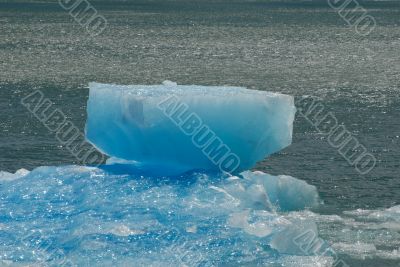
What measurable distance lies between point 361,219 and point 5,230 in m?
4.62

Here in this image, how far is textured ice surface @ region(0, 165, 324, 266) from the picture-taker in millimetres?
10719

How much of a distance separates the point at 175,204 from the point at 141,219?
0.77m

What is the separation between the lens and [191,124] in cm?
1369

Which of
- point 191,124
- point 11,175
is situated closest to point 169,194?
point 191,124

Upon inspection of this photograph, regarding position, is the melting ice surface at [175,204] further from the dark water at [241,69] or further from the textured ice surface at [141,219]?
the dark water at [241,69]

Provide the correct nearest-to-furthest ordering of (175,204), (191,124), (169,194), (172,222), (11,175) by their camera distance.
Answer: (172,222)
(175,204)
(169,194)
(191,124)
(11,175)

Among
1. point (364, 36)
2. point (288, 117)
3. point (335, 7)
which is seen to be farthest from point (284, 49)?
point (335, 7)

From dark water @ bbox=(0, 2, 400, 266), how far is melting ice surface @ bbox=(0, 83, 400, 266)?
120 cm

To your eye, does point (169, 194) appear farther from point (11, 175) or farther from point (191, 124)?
point (11, 175)

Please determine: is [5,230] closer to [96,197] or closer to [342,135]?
[96,197]

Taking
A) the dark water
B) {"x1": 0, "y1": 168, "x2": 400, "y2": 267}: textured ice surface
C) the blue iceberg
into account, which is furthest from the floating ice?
the dark water

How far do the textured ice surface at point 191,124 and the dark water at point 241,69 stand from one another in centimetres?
138

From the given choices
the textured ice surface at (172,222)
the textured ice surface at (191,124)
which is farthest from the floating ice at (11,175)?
the textured ice surface at (191,124)

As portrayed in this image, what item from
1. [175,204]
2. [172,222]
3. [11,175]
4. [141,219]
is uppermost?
[175,204]
